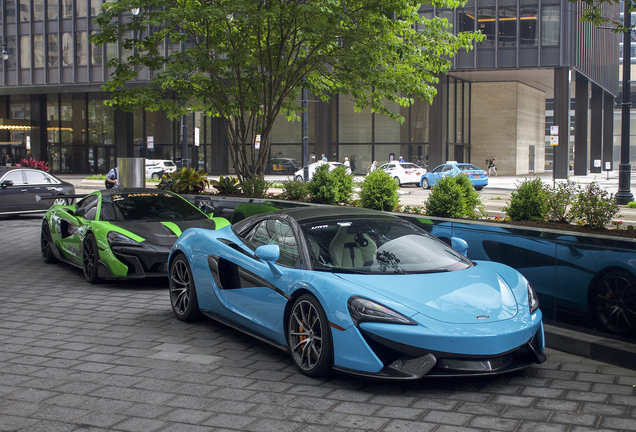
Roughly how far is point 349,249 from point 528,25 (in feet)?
133

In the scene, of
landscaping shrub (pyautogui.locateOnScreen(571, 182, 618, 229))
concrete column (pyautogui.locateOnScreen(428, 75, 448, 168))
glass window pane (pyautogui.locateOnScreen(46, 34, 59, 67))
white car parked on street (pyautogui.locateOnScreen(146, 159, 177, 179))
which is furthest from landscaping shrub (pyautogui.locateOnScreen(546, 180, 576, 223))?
glass window pane (pyautogui.locateOnScreen(46, 34, 59, 67))

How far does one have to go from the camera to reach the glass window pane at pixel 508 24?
137ft

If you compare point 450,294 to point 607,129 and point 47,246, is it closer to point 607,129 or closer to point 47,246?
point 47,246

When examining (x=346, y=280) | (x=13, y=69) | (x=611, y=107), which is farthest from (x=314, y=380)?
(x=611, y=107)

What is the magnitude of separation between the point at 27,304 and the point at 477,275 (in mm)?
5420

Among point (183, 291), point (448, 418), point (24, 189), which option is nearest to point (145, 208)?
point (183, 291)

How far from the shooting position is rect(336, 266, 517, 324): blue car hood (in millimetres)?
4520

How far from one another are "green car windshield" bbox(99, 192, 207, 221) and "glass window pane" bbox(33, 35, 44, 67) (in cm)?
4768

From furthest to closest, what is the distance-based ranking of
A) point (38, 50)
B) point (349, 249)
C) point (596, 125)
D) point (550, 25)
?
point (596, 125) → point (38, 50) → point (550, 25) → point (349, 249)

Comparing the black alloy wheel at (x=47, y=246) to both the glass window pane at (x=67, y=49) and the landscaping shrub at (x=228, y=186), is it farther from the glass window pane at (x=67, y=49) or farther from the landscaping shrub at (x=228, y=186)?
the glass window pane at (x=67, y=49)

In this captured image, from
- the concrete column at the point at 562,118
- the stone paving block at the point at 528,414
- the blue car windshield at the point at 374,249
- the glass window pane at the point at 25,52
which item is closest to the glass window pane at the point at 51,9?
the glass window pane at the point at 25,52

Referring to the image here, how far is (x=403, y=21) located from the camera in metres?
13.6

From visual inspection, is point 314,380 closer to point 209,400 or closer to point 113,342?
point 209,400

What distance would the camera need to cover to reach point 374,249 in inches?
213
